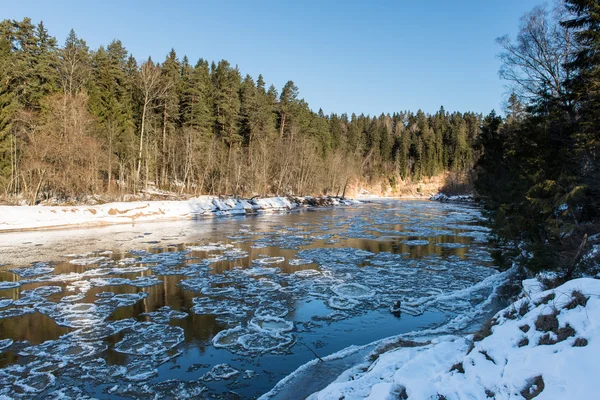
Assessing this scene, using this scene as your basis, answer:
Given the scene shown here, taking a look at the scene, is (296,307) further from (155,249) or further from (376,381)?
(155,249)

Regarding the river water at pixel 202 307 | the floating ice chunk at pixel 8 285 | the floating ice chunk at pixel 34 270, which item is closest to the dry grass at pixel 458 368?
the river water at pixel 202 307

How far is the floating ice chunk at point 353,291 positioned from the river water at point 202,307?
0.21ft

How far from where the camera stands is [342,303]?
10.2m

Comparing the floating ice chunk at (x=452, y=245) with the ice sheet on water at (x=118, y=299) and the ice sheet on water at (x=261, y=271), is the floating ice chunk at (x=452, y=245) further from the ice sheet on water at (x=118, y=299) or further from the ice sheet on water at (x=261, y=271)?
the ice sheet on water at (x=118, y=299)

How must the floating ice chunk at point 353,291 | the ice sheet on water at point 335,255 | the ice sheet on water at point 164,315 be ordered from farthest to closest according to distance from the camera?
the ice sheet on water at point 335,255 → the floating ice chunk at point 353,291 → the ice sheet on water at point 164,315

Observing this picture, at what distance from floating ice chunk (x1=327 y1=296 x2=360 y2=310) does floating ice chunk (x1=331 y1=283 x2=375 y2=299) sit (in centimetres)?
28

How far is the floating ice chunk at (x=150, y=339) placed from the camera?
7152mm

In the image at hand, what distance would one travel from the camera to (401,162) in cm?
11150

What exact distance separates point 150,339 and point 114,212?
82.0 feet

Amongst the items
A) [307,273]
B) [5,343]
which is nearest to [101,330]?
[5,343]

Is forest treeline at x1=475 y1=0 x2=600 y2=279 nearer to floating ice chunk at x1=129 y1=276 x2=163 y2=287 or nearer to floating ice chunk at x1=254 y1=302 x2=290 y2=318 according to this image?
floating ice chunk at x1=254 y1=302 x2=290 y2=318

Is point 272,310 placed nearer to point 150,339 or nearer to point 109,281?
point 150,339

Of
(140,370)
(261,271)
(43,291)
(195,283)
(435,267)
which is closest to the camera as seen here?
(140,370)

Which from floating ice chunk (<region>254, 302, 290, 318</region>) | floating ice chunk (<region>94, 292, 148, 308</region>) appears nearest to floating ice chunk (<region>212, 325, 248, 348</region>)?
floating ice chunk (<region>254, 302, 290, 318</region>)
